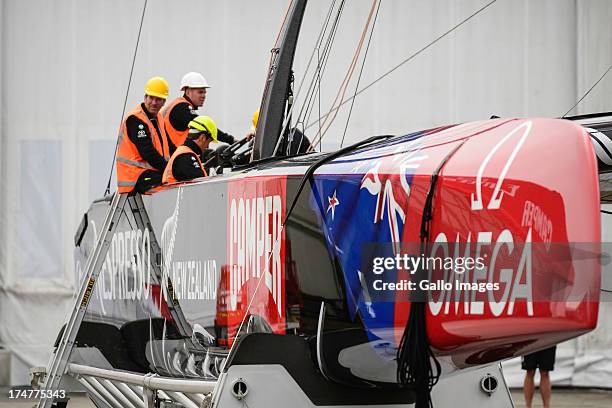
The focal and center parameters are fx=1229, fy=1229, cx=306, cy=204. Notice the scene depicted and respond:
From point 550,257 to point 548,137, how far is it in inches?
19.1

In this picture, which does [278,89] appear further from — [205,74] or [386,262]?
[205,74]

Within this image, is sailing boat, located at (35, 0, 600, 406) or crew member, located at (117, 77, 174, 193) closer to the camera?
sailing boat, located at (35, 0, 600, 406)

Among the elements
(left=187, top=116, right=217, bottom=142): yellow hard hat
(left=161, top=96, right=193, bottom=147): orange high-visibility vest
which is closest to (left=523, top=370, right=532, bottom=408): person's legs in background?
(left=161, top=96, right=193, bottom=147): orange high-visibility vest

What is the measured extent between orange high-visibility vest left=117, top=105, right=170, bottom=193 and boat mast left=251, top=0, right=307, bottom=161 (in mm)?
1109

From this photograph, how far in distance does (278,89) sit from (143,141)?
1.70m

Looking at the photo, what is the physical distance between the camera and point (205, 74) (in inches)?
640

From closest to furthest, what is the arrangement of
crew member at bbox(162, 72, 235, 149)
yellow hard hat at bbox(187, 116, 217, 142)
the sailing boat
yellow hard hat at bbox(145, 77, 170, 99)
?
the sailing boat
yellow hard hat at bbox(187, 116, 217, 142)
yellow hard hat at bbox(145, 77, 170, 99)
crew member at bbox(162, 72, 235, 149)

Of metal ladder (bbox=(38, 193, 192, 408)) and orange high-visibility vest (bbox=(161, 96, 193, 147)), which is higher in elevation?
orange high-visibility vest (bbox=(161, 96, 193, 147))

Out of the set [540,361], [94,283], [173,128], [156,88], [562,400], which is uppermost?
[156,88]

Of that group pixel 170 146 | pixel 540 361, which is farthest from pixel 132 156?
pixel 540 361

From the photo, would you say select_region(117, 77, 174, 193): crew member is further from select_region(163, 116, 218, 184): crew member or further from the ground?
the ground

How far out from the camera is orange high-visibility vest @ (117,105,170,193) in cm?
846

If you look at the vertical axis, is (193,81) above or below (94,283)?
above

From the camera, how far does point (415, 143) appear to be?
210 inches
